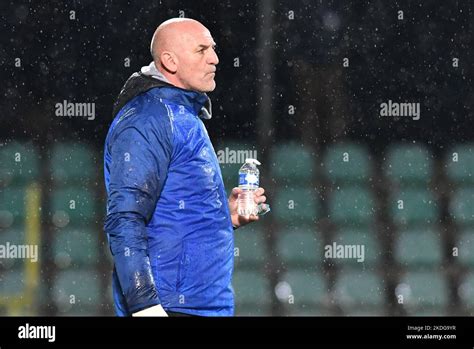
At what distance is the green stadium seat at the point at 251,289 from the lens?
5418 millimetres

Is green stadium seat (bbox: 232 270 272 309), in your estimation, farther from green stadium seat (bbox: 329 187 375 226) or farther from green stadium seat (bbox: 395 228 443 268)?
green stadium seat (bbox: 395 228 443 268)

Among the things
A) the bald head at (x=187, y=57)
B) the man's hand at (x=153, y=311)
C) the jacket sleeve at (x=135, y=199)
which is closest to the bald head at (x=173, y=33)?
the bald head at (x=187, y=57)

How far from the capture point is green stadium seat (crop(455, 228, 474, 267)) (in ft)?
18.1

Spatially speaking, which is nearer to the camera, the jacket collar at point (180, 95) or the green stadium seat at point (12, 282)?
the jacket collar at point (180, 95)

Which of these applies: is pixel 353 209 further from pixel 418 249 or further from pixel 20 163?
pixel 20 163

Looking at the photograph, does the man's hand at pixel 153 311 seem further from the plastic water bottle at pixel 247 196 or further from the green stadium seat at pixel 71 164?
the green stadium seat at pixel 71 164

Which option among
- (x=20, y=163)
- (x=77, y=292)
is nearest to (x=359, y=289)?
(x=77, y=292)

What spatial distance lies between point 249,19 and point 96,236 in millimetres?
1603

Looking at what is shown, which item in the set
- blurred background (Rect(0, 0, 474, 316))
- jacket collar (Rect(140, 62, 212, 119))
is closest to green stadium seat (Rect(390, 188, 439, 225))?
blurred background (Rect(0, 0, 474, 316))

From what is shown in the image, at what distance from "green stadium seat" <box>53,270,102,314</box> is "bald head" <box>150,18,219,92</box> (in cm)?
364

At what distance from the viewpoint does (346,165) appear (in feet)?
18.7

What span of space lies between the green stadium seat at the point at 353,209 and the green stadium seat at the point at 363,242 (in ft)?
0.18
